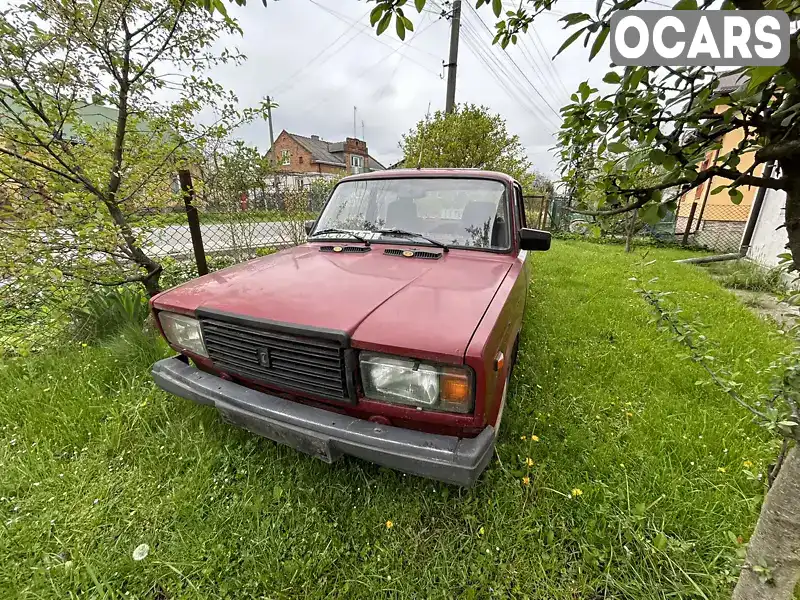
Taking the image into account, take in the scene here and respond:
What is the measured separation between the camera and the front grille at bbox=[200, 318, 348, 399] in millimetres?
1495

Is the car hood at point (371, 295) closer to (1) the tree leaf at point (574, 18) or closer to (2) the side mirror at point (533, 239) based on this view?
(2) the side mirror at point (533, 239)

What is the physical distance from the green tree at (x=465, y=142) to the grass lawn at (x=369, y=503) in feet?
28.3

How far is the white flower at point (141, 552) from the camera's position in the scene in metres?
1.59

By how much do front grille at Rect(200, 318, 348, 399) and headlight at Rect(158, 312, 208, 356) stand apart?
0.11 m

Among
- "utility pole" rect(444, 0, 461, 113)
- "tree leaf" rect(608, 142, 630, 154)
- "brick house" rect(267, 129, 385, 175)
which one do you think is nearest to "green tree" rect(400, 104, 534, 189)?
"utility pole" rect(444, 0, 461, 113)

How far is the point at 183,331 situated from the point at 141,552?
1.08m

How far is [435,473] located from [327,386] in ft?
1.94

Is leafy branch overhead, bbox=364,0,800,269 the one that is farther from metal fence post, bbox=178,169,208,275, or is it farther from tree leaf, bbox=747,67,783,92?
metal fence post, bbox=178,169,208,275

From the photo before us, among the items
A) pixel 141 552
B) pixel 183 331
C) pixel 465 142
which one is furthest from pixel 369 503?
pixel 465 142

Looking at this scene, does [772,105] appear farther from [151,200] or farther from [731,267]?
[731,267]

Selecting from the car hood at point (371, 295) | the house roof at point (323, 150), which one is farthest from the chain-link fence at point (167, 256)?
the house roof at point (323, 150)

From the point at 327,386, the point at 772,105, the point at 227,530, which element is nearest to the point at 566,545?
the point at 327,386

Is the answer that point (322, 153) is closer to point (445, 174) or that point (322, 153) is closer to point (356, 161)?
point (356, 161)

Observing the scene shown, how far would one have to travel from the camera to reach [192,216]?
11.9ft
